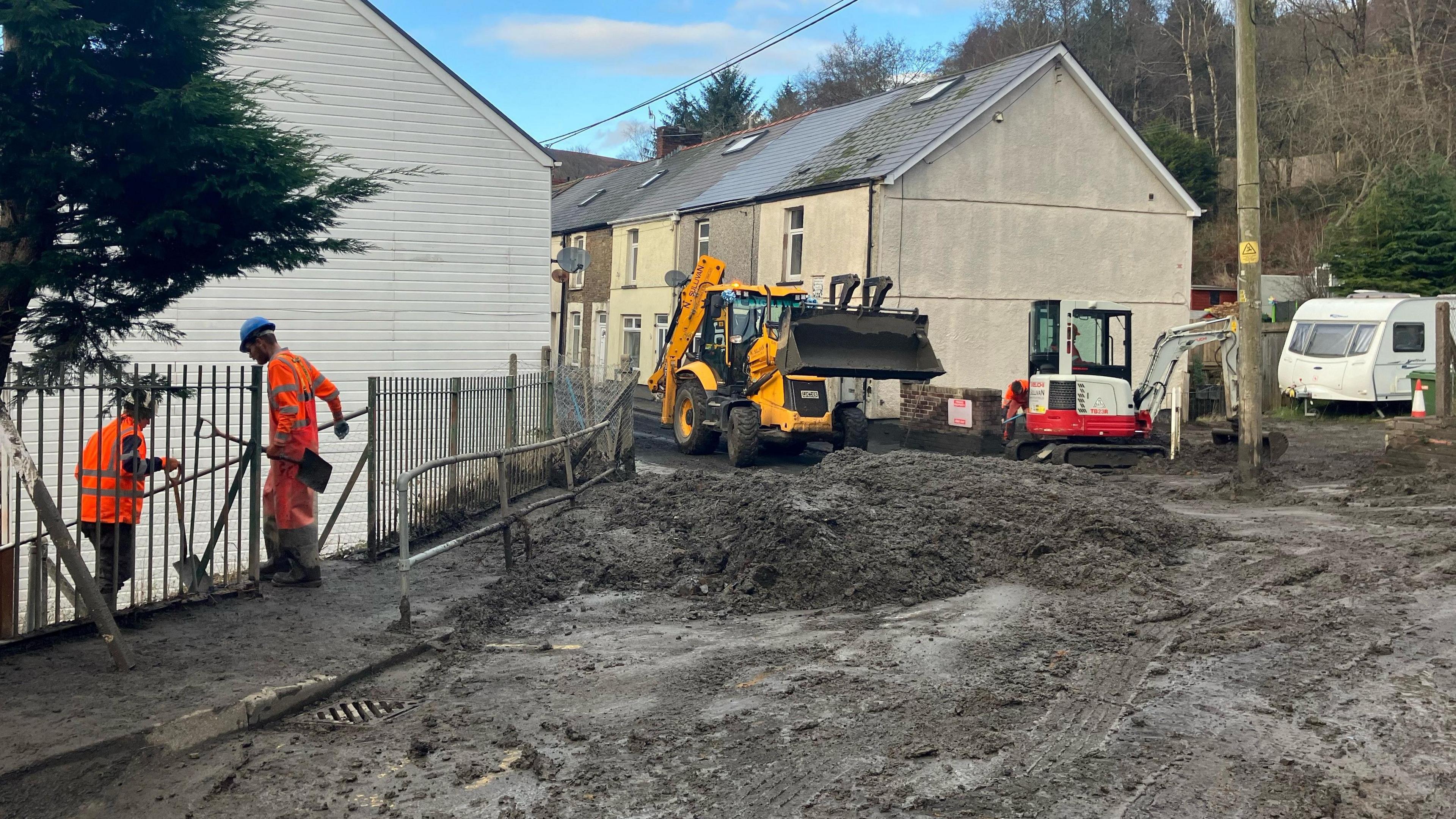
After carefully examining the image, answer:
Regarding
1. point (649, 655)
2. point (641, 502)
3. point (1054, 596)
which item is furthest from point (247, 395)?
point (1054, 596)

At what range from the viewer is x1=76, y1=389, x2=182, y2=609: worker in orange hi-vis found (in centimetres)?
721

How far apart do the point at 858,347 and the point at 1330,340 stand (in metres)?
13.9

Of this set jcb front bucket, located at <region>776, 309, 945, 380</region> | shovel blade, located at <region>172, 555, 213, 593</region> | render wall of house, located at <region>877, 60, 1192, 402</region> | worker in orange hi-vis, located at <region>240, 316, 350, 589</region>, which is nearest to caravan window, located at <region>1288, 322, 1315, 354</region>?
render wall of house, located at <region>877, 60, 1192, 402</region>

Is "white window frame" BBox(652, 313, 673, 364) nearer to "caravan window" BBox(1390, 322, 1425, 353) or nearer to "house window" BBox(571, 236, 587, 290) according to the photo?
"house window" BBox(571, 236, 587, 290)

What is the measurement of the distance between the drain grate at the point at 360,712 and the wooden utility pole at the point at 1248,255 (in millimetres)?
10986

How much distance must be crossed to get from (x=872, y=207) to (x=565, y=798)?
72.5 feet

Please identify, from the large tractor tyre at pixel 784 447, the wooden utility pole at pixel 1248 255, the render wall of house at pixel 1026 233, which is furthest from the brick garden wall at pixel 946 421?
the render wall of house at pixel 1026 233

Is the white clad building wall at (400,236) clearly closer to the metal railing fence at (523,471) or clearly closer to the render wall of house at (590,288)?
the metal railing fence at (523,471)

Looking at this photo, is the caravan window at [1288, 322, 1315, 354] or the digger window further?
the caravan window at [1288, 322, 1315, 354]

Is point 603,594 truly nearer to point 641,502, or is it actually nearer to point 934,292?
point 641,502

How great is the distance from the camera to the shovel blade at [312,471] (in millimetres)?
8453

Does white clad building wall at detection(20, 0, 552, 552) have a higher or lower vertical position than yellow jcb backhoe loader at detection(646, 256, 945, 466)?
higher

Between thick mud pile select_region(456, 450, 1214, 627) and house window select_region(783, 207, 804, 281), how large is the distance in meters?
16.7

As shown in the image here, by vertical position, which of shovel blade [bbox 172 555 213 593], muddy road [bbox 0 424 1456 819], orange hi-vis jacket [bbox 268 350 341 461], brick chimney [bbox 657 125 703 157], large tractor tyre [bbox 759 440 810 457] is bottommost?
muddy road [bbox 0 424 1456 819]
